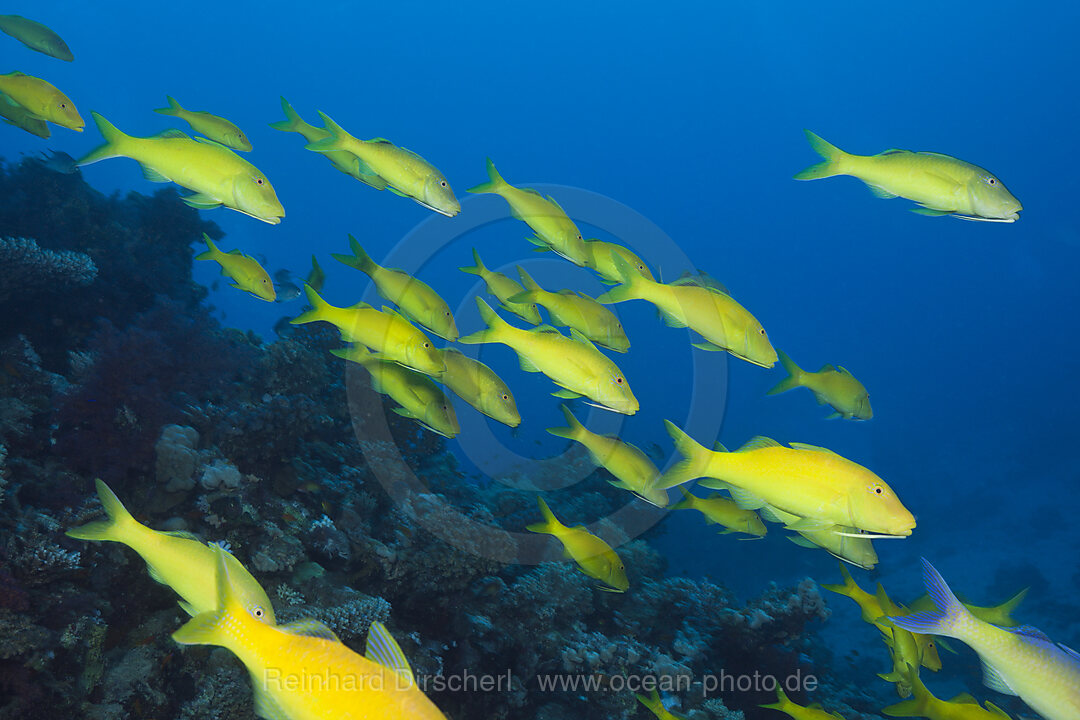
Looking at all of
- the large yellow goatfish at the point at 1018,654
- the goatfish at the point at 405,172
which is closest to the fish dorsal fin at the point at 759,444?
the large yellow goatfish at the point at 1018,654

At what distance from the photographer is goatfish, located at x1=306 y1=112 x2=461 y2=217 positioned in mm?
3734

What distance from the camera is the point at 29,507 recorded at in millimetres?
3826

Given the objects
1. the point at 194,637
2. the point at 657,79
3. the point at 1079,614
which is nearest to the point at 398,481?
the point at 194,637

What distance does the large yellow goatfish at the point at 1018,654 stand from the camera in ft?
7.89

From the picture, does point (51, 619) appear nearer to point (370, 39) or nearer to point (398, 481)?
point (398, 481)

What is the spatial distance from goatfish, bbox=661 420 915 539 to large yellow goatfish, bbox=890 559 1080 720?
29 centimetres

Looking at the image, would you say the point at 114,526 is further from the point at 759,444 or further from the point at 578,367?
→ the point at 759,444

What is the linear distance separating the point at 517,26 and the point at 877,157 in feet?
385

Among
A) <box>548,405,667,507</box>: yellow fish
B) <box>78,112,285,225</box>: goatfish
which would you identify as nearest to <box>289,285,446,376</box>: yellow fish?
<box>78,112,285,225</box>: goatfish

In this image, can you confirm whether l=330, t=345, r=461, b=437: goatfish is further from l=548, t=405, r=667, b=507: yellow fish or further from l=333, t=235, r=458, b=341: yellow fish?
l=548, t=405, r=667, b=507: yellow fish

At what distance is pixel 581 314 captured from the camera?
424cm

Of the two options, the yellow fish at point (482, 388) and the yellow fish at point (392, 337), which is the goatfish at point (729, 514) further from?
the yellow fish at point (392, 337)

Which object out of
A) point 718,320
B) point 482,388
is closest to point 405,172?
point 482,388

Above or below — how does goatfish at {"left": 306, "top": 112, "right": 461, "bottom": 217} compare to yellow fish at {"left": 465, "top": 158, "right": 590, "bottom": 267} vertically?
below
